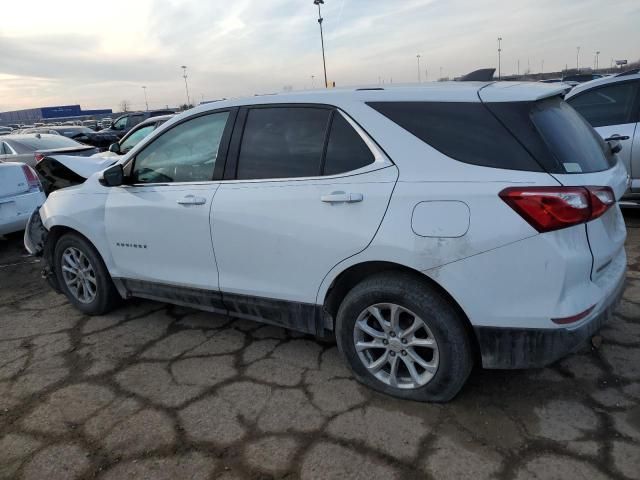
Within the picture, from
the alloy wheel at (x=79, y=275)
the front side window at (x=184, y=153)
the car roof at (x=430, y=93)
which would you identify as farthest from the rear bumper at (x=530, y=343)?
the alloy wheel at (x=79, y=275)

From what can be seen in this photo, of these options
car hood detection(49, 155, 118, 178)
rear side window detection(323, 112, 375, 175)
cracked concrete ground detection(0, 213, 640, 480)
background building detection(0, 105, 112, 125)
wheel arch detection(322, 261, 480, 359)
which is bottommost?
cracked concrete ground detection(0, 213, 640, 480)

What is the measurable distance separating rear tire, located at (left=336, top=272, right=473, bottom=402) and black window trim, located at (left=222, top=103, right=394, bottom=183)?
591 millimetres

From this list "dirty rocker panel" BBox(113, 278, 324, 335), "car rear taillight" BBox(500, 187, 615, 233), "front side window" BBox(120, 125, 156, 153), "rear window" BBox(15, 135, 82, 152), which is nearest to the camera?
"car rear taillight" BBox(500, 187, 615, 233)

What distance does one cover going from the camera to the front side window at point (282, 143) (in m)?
3.08

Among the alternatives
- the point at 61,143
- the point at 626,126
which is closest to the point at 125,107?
the point at 61,143

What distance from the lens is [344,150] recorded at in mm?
2947

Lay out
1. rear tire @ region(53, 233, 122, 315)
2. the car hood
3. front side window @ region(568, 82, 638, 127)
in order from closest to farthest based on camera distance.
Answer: rear tire @ region(53, 233, 122, 315) < front side window @ region(568, 82, 638, 127) < the car hood

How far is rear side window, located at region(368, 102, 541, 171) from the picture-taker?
8.28 ft

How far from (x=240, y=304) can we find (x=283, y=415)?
33.3 inches

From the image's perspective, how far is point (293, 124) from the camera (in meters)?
3.21

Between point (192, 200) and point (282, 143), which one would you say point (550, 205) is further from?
point (192, 200)

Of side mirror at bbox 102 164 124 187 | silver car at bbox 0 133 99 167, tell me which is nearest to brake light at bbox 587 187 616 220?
side mirror at bbox 102 164 124 187

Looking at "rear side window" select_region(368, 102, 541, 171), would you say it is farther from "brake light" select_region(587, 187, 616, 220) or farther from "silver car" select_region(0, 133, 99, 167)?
"silver car" select_region(0, 133, 99, 167)

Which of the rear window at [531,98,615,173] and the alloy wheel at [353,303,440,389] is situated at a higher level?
the rear window at [531,98,615,173]
